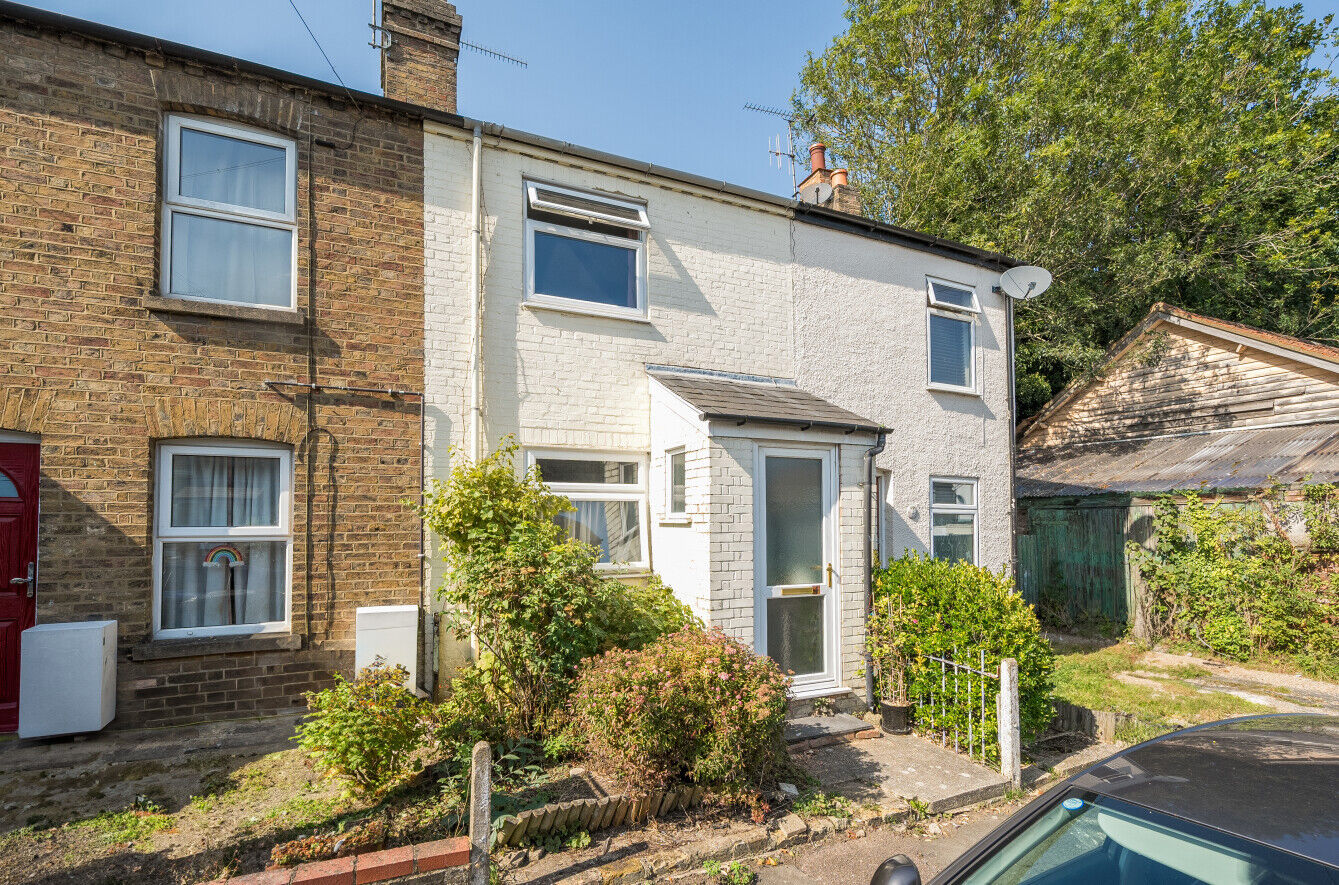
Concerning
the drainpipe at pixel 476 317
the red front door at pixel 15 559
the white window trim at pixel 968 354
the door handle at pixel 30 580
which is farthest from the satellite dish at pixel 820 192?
the door handle at pixel 30 580

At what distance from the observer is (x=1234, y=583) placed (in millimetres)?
9641

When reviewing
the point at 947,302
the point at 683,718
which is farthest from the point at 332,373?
the point at 947,302

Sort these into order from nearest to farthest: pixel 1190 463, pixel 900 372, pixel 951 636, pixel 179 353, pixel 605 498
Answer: pixel 179 353 → pixel 951 636 → pixel 605 498 → pixel 900 372 → pixel 1190 463

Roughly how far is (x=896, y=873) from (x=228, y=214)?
22.9 ft

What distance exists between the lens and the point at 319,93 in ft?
20.2

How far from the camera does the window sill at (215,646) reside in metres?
5.29

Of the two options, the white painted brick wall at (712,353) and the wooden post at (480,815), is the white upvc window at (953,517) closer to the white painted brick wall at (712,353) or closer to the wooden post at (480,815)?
the white painted brick wall at (712,353)

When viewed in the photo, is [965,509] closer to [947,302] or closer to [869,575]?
[947,302]

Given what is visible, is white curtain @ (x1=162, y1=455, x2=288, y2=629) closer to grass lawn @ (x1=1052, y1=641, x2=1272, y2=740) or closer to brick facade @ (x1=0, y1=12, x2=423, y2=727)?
brick facade @ (x1=0, y1=12, x2=423, y2=727)

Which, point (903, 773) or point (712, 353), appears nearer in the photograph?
point (903, 773)

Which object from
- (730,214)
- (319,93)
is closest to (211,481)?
(319,93)

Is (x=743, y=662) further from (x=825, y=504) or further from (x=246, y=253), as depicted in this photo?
(x=246, y=253)

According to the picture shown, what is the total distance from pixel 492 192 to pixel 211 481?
384cm

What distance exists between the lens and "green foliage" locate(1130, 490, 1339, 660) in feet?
29.7
